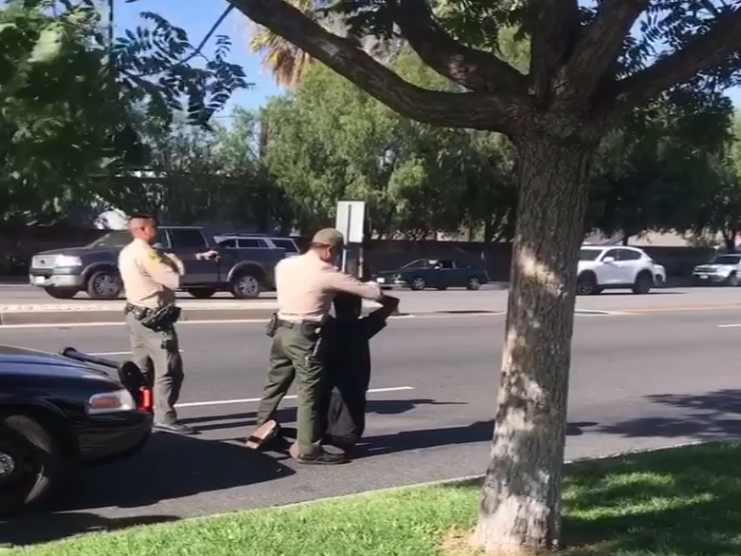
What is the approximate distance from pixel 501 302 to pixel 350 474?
2265 centimetres

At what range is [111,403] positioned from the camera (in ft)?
24.6

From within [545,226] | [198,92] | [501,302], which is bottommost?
[501,302]

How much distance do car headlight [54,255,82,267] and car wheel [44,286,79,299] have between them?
55cm

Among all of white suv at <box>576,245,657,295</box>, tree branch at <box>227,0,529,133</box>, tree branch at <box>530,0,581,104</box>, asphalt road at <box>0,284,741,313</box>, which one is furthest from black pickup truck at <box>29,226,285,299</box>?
tree branch at <box>530,0,581,104</box>

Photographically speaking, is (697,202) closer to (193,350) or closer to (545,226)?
(193,350)

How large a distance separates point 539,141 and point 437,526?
2.13m

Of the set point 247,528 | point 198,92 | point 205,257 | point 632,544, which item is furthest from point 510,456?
point 205,257

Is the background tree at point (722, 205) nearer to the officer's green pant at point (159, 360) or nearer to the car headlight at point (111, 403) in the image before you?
the officer's green pant at point (159, 360)

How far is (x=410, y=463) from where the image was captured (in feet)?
30.0

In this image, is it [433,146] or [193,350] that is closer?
Result: [193,350]

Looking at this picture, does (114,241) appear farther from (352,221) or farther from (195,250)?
(352,221)

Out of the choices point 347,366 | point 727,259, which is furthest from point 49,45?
point 727,259

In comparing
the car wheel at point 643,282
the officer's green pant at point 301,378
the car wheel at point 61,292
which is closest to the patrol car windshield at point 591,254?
the car wheel at point 643,282

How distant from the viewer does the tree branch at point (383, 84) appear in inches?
217
